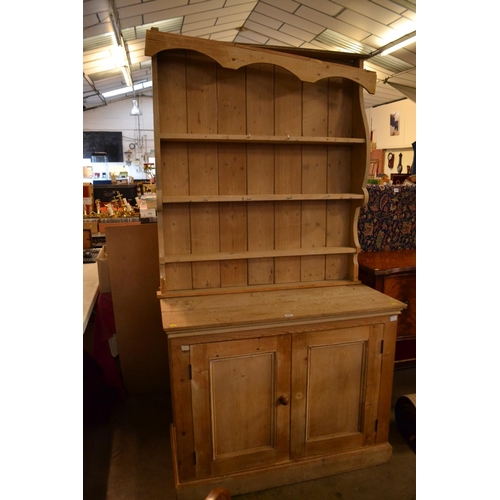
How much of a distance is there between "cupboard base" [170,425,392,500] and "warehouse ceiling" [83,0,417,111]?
3509 mm

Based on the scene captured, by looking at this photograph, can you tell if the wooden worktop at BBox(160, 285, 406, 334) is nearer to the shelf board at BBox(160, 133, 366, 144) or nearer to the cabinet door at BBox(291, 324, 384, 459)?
the cabinet door at BBox(291, 324, 384, 459)

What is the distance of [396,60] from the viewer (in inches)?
265

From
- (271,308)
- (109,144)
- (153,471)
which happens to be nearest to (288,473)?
(153,471)

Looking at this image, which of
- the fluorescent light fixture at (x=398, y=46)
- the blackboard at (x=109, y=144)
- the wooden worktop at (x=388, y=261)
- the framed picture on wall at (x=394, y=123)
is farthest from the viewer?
the blackboard at (x=109, y=144)

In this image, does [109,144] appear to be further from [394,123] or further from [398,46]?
[398,46]

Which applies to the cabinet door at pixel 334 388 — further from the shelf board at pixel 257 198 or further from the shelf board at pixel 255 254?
the shelf board at pixel 257 198

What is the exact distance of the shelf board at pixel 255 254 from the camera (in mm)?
2041

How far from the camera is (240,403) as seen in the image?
70.8 inches

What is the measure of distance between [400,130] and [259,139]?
327 inches

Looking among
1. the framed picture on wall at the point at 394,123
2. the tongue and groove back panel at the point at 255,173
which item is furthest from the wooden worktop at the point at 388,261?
the framed picture on wall at the point at 394,123

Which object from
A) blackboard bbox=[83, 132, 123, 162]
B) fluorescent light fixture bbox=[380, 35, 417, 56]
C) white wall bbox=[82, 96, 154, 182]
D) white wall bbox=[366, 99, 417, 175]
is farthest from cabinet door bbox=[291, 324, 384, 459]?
blackboard bbox=[83, 132, 123, 162]

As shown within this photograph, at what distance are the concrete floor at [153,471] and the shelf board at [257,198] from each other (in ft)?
4.42
